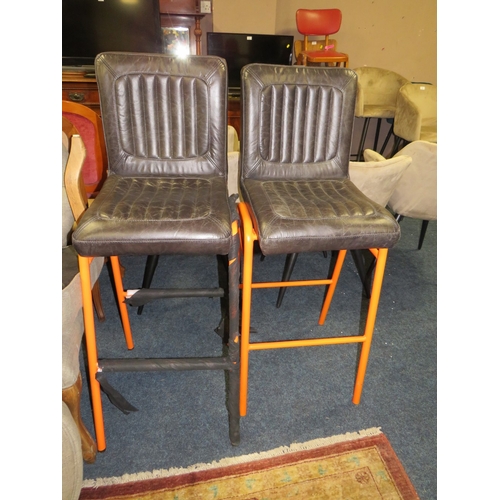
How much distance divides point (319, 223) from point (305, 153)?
37 cm

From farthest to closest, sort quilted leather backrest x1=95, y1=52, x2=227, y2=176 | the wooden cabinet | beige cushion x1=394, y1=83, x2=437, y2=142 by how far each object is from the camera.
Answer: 1. beige cushion x1=394, y1=83, x2=437, y2=142
2. the wooden cabinet
3. quilted leather backrest x1=95, y1=52, x2=227, y2=176

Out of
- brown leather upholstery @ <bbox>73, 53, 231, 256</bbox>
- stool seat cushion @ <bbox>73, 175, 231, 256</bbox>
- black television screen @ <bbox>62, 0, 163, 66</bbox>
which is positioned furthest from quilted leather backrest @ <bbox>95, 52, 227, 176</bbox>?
black television screen @ <bbox>62, 0, 163, 66</bbox>

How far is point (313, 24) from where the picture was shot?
3.54 meters

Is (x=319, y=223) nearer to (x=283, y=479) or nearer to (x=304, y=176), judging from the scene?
(x=304, y=176)

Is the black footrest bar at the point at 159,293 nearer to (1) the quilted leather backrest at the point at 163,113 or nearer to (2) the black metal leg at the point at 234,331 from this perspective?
(2) the black metal leg at the point at 234,331

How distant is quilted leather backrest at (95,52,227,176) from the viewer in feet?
3.68

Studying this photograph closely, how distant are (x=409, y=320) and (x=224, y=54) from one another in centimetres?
287

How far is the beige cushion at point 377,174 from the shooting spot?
5.09ft

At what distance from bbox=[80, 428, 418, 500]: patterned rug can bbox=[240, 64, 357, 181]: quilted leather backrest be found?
855mm

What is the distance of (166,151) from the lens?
1.21m

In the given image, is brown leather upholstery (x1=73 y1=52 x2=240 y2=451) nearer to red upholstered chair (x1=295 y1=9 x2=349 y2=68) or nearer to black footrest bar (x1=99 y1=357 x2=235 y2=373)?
black footrest bar (x1=99 y1=357 x2=235 y2=373)
